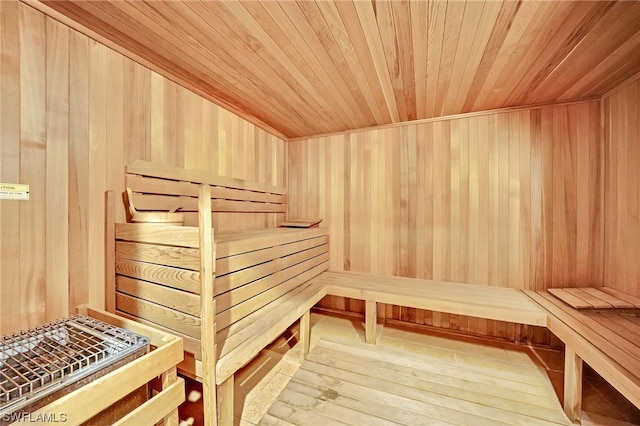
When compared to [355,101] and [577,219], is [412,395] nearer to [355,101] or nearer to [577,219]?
[577,219]

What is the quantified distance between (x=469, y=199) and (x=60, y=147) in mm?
3258

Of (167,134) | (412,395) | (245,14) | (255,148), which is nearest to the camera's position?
(245,14)

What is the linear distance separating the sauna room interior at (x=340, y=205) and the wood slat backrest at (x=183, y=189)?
17 millimetres

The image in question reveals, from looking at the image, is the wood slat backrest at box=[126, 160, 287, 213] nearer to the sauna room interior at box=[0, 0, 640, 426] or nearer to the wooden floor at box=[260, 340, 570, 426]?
the sauna room interior at box=[0, 0, 640, 426]

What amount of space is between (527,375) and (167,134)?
11.3 feet

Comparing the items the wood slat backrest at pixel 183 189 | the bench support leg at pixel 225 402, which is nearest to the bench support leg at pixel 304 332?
the bench support leg at pixel 225 402

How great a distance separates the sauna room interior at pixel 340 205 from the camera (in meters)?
1.19

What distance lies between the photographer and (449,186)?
256 centimetres

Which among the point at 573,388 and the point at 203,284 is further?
the point at 573,388

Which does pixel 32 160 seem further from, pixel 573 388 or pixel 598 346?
pixel 573 388

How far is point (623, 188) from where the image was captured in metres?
1.89

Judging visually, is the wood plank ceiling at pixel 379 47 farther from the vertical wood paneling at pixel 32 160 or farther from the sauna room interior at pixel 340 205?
the vertical wood paneling at pixel 32 160

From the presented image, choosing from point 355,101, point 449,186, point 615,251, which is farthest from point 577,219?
point 355,101

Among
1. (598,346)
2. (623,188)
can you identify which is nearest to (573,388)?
(598,346)
